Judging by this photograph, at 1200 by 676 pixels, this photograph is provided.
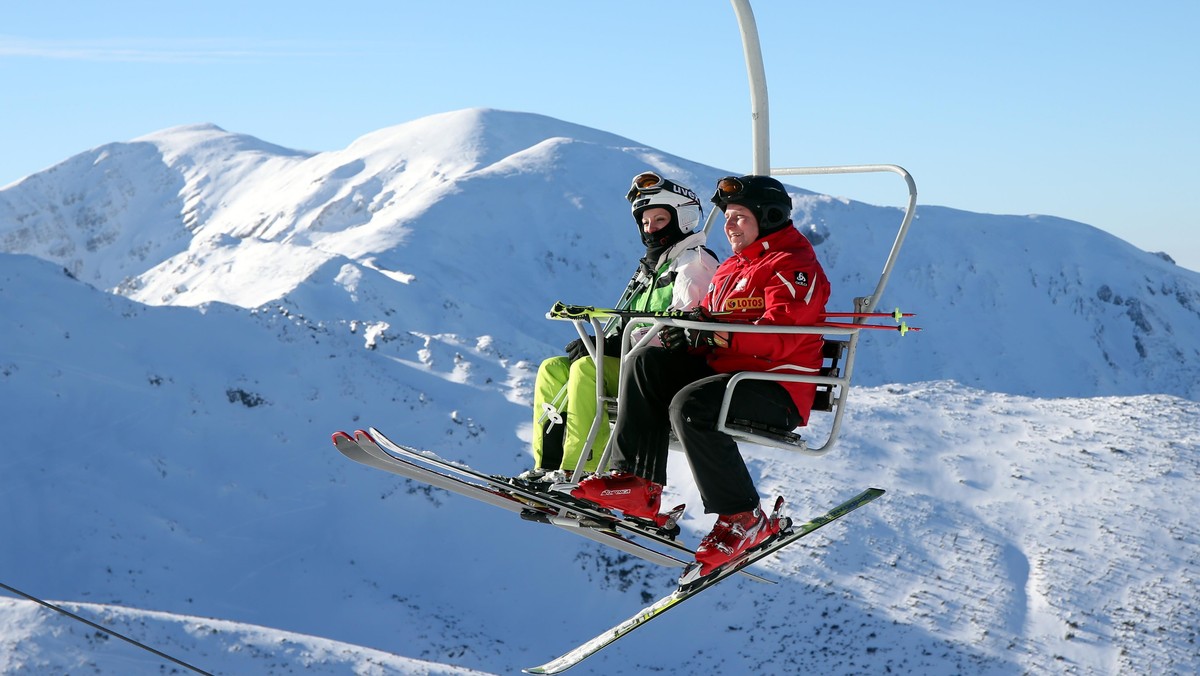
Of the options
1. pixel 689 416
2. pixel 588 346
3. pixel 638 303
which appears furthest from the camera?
pixel 638 303

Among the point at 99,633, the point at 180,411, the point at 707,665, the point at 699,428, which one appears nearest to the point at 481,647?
the point at 707,665

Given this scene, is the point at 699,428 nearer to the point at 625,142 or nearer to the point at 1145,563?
the point at 1145,563

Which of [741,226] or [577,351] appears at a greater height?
[741,226]

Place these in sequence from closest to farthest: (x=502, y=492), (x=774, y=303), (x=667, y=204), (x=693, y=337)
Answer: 1. (x=774, y=303)
2. (x=693, y=337)
3. (x=502, y=492)
4. (x=667, y=204)

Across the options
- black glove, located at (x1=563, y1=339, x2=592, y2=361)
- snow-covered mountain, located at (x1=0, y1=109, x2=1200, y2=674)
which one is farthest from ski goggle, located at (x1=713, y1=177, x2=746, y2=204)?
snow-covered mountain, located at (x1=0, y1=109, x2=1200, y2=674)

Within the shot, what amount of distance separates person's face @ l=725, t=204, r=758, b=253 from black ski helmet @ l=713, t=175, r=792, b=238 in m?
0.03

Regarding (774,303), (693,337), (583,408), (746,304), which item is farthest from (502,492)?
(774,303)

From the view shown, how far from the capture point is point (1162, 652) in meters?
28.3

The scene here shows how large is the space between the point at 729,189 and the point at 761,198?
0.20 m

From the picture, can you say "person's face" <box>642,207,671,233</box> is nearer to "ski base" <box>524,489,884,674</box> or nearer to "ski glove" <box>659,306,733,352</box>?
"ski glove" <box>659,306,733,352</box>

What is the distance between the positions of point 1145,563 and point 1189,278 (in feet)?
258

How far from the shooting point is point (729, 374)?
720cm

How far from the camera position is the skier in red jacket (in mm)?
7086

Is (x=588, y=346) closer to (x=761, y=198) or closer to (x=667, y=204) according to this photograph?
(x=667, y=204)
